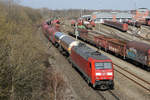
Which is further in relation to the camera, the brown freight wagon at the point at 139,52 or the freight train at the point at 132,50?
the freight train at the point at 132,50

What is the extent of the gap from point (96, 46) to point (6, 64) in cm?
2837

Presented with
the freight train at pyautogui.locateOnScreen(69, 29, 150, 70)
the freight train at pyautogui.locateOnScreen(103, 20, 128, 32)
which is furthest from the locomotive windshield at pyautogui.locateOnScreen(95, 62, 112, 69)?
the freight train at pyautogui.locateOnScreen(103, 20, 128, 32)

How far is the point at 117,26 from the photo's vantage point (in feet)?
219

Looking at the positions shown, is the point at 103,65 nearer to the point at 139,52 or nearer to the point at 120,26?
the point at 139,52

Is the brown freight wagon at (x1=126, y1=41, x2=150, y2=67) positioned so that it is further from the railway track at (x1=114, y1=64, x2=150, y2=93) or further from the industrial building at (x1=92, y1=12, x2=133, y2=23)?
the industrial building at (x1=92, y1=12, x2=133, y2=23)

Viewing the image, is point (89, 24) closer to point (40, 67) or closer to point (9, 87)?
point (40, 67)

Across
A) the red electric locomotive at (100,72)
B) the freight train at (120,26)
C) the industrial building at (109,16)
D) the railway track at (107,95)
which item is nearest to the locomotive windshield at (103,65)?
the red electric locomotive at (100,72)

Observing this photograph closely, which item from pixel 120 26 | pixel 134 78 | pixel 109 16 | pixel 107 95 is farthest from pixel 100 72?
pixel 109 16

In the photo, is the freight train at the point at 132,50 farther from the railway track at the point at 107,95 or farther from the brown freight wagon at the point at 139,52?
the railway track at the point at 107,95

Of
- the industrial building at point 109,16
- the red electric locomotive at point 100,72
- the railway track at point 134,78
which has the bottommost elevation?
the railway track at point 134,78

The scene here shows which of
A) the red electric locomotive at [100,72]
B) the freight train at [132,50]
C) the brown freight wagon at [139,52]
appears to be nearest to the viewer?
the red electric locomotive at [100,72]

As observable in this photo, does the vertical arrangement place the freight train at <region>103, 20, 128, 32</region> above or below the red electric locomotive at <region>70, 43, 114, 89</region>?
above

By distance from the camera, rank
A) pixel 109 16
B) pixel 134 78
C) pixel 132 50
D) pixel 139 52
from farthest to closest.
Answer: pixel 109 16, pixel 132 50, pixel 139 52, pixel 134 78

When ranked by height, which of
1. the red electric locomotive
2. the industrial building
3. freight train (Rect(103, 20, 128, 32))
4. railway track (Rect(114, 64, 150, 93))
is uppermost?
the industrial building
